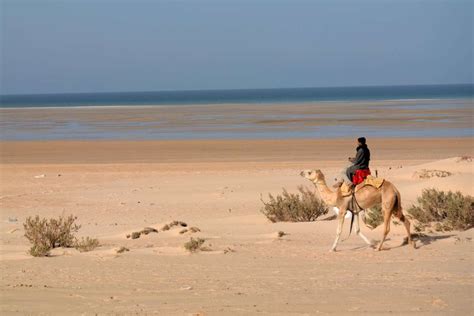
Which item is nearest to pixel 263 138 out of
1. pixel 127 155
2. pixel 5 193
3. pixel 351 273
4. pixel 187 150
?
pixel 187 150

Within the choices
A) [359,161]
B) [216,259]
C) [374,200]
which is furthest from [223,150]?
[216,259]

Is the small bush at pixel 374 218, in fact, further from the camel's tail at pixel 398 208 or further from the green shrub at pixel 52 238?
the green shrub at pixel 52 238

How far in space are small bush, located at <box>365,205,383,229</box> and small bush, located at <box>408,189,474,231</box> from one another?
Result: 0.67 metres

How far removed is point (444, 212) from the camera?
52.4 feet

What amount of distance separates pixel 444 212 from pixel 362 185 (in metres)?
3.40

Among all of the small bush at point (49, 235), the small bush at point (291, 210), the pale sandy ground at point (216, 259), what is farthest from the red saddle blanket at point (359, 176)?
the small bush at point (49, 235)

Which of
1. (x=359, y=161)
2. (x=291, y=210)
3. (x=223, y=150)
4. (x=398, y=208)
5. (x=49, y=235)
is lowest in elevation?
(x=223, y=150)

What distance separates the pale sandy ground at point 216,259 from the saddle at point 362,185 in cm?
87

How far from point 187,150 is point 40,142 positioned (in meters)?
11.8

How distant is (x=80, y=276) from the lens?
450 inches

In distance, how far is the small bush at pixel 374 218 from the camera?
1580 cm

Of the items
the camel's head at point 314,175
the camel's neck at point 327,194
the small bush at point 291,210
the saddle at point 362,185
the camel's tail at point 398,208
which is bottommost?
the small bush at point 291,210

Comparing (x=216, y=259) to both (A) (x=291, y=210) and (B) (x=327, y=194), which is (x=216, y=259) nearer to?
(B) (x=327, y=194)

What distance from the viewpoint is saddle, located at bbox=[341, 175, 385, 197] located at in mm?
13055
